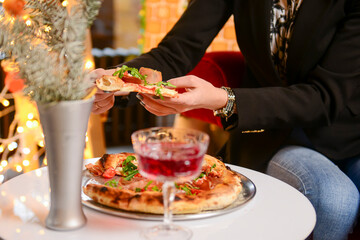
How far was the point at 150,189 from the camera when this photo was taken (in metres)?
0.98

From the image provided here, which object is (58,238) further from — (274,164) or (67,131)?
(274,164)

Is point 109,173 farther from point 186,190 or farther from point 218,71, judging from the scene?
point 218,71

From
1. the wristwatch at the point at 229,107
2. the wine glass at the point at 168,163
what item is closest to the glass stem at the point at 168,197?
the wine glass at the point at 168,163

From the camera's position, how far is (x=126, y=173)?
1.10 metres

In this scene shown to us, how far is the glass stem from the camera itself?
2.67 ft

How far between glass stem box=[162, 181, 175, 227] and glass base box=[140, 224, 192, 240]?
2 centimetres

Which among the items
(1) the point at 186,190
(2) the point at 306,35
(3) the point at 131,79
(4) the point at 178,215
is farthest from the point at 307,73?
(4) the point at 178,215

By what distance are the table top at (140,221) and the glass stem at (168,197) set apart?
0.19 ft

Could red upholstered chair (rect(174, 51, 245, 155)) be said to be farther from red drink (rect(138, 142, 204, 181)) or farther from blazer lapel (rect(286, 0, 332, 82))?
red drink (rect(138, 142, 204, 181))

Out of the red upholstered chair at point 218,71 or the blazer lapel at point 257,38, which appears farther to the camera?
the red upholstered chair at point 218,71

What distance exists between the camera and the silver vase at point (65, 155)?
76cm

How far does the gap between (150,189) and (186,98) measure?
0.34m

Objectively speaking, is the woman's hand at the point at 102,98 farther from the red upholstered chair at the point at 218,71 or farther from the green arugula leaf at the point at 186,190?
the red upholstered chair at the point at 218,71

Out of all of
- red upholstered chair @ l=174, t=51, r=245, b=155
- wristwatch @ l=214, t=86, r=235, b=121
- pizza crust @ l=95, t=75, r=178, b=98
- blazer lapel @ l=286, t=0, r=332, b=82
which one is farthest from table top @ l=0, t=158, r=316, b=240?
red upholstered chair @ l=174, t=51, r=245, b=155
